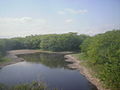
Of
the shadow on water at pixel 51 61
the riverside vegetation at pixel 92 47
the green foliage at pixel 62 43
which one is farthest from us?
the green foliage at pixel 62 43

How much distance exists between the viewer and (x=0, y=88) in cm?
1231

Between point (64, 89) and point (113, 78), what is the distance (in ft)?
20.4

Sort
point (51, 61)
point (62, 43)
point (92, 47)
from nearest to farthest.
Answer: point (92, 47), point (51, 61), point (62, 43)

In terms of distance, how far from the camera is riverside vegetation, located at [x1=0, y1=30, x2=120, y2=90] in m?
16.6

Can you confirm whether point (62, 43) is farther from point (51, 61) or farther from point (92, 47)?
point (92, 47)

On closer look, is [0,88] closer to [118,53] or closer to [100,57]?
[118,53]

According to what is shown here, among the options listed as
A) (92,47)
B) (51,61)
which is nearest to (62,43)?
(51,61)

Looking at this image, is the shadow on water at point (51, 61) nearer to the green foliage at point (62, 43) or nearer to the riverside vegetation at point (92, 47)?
the riverside vegetation at point (92, 47)

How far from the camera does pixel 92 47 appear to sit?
27.6 metres

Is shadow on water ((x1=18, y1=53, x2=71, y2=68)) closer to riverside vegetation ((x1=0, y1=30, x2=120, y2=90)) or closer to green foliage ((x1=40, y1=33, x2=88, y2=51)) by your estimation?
riverside vegetation ((x1=0, y1=30, x2=120, y2=90))

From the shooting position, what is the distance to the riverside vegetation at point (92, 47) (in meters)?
16.6

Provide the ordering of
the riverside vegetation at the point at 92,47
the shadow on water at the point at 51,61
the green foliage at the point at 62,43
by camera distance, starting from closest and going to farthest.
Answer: the riverside vegetation at the point at 92,47, the shadow on water at the point at 51,61, the green foliage at the point at 62,43

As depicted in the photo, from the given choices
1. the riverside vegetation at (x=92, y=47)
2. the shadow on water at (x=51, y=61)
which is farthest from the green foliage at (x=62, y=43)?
the shadow on water at (x=51, y=61)

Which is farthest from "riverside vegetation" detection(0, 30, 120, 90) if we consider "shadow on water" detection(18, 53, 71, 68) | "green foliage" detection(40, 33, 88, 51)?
"shadow on water" detection(18, 53, 71, 68)
